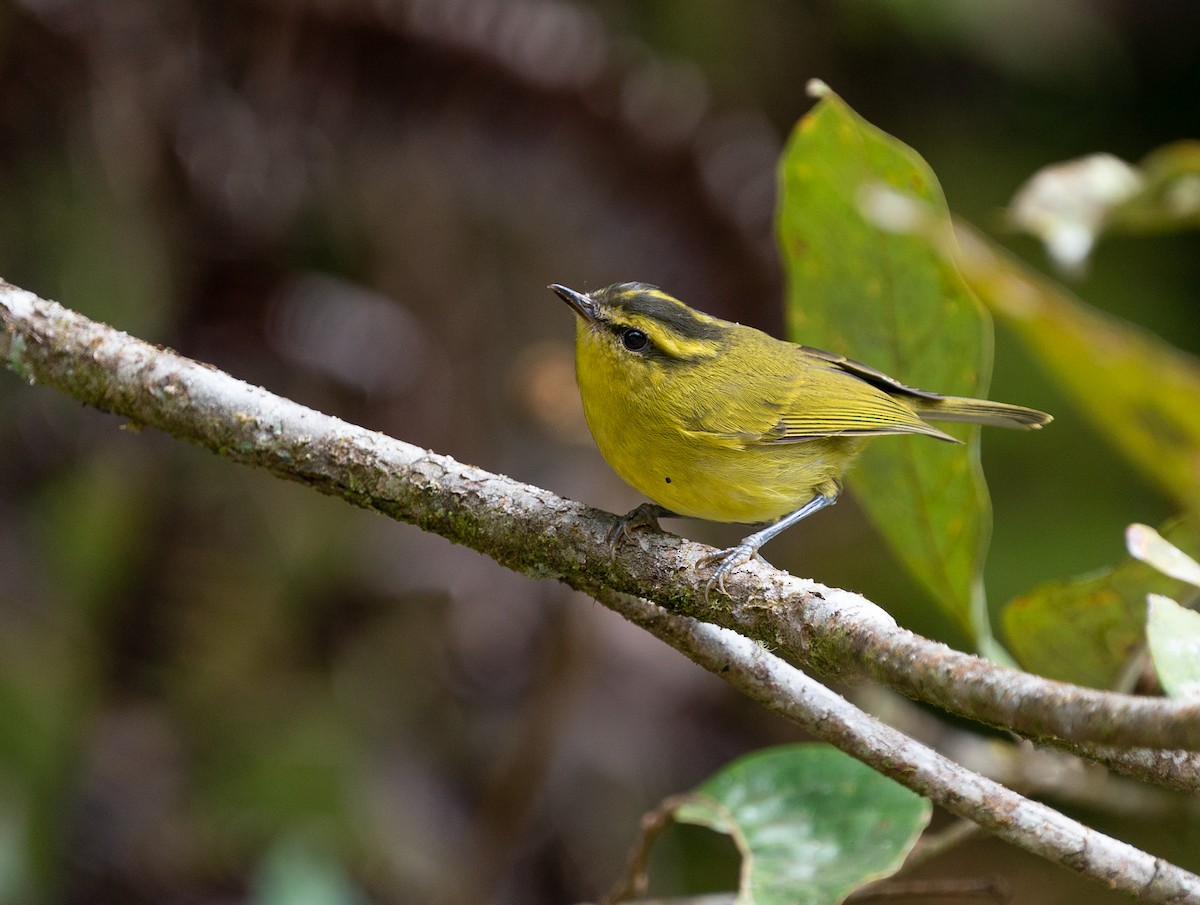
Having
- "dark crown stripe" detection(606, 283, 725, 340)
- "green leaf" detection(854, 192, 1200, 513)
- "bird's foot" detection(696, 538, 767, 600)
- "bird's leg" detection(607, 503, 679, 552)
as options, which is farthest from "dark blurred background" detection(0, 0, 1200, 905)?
"green leaf" detection(854, 192, 1200, 513)

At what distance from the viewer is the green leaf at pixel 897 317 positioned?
2.26 m

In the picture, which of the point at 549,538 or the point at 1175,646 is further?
the point at 549,538

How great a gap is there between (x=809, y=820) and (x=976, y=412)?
137cm

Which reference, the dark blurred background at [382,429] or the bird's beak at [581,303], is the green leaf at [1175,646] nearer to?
the bird's beak at [581,303]

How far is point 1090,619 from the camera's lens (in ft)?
7.27

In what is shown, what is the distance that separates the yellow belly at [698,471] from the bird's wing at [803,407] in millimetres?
41

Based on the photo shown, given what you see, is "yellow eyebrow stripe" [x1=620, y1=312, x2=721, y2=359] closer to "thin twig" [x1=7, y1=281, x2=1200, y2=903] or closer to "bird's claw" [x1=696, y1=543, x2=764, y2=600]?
"thin twig" [x1=7, y1=281, x2=1200, y2=903]

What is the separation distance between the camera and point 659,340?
2.92 m

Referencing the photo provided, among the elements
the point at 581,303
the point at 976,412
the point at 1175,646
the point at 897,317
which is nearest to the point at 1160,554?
the point at 1175,646

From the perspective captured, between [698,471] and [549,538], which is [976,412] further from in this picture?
[549,538]

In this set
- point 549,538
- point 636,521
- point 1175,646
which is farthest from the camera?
point 636,521

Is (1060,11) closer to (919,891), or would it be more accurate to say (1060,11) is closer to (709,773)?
(709,773)

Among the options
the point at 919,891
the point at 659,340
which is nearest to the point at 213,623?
the point at 659,340

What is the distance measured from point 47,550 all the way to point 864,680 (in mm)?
3499
